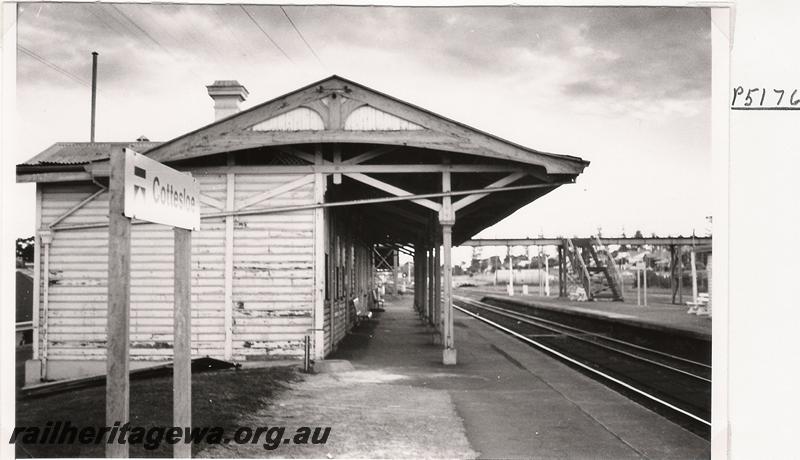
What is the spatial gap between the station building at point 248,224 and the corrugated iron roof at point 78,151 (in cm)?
85

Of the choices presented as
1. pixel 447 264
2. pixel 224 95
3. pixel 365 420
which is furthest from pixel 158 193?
pixel 224 95

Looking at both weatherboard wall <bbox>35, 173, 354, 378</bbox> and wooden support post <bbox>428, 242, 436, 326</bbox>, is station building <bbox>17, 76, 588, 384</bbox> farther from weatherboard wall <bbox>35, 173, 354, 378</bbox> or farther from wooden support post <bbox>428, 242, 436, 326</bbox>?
wooden support post <bbox>428, 242, 436, 326</bbox>

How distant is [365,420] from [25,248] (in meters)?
10.1

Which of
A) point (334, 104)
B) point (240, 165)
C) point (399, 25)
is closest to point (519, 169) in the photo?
point (334, 104)

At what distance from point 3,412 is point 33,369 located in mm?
7210

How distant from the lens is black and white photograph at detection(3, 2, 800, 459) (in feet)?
18.9

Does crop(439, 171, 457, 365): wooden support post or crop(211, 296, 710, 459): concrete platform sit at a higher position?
crop(439, 171, 457, 365): wooden support post

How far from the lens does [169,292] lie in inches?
470

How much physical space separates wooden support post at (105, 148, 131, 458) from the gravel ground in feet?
6.66

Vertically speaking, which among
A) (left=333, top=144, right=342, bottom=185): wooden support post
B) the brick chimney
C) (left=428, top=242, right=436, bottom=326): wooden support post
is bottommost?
(left=428, top=242, right=436, bottom=326): wooden support post

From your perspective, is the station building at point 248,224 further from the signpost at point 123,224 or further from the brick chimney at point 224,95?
the signpost at point 123,224

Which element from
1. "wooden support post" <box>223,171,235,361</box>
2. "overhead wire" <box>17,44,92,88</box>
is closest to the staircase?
"wooden support post" <box>223,171,235,361</box>

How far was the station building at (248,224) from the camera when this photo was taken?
37.8 ft
